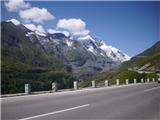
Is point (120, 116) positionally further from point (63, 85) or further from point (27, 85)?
point (63, 85)

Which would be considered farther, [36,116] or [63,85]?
[63,85]

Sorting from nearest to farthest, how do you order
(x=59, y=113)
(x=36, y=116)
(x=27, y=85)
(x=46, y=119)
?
(x=46, y=119)
(x=36, y=116)
(x=59, y=113)
(x=27, y=85)

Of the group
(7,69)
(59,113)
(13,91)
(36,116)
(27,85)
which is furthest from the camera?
(7,69)

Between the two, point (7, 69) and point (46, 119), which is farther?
point (7, 69)

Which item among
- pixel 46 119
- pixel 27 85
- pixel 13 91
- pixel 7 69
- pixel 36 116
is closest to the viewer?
pixel 46 119

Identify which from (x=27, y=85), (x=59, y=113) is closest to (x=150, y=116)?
(x=59, y=113)

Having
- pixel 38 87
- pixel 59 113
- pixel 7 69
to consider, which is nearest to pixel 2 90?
pixel 38 87

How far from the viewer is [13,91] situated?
2800 cm

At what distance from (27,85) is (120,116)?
14.7 meters

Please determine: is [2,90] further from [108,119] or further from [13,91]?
[108,119]

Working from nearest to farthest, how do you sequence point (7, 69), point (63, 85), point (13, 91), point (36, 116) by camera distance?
point (36, 116), point (13, 91), point (63, 85), point (7, 69)

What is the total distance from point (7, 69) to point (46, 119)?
190 m

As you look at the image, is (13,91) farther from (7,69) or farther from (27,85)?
(7,69)

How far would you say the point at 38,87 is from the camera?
29719mm
